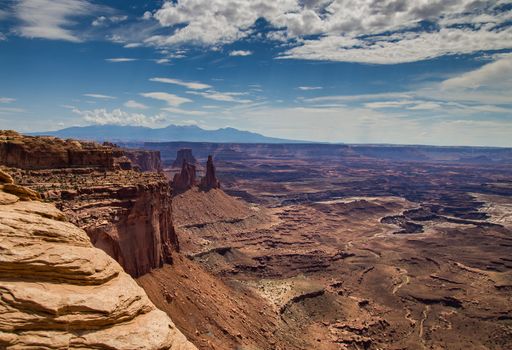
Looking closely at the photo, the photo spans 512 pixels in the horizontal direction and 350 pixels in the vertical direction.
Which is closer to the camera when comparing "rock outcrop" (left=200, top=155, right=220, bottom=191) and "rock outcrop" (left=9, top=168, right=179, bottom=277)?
"rock outcrop" (left=9, top=168, right=179, bottom=277)

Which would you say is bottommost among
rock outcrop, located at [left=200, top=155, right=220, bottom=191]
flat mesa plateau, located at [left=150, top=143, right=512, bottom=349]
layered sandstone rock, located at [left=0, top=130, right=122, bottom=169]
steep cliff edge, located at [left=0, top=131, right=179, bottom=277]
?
flat mesa plateau, located at [left=150, top=143, right=512, bottom=349]

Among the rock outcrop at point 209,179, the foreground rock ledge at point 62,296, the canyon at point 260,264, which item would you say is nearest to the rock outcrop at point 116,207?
the canyon at point 260,264

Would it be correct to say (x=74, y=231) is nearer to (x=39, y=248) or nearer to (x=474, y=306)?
(x=39, y=248)

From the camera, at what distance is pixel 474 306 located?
243 feet

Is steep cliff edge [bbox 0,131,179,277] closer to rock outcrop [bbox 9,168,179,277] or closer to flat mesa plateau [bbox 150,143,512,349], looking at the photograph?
rock outcrop [bbox 9,168,179,277]

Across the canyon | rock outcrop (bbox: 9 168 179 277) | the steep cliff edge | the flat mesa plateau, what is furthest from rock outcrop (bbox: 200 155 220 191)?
rock outcrop (bbox: 9 168 179 277)

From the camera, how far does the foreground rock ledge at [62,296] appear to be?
12914mm

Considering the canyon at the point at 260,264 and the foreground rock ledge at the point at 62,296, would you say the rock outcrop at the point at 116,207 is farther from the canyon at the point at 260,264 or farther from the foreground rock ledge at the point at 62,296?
the foreground rock ledge at the point at 62,296

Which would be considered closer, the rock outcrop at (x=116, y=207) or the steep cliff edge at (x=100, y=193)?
the rock outcrop at (x=116, y=207)

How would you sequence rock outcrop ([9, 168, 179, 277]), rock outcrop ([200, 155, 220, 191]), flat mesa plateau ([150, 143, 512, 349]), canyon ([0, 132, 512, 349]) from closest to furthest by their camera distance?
rock outcrop ([9, 168, 179, 277]) < canyon ([0, 132, 512, 349]) < flat mesa plateau ([150, 143, 512, 349]) < rock outcrop ([200, 155, 220, 191])

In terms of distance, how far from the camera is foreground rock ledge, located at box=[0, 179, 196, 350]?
1291 centimetres

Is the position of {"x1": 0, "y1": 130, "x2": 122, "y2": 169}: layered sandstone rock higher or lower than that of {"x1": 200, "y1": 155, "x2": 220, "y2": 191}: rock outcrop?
higher

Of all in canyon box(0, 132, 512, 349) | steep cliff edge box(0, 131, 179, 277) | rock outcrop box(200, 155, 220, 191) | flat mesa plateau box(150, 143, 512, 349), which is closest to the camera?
steep cliff edge box(0, 131, 179, 277)

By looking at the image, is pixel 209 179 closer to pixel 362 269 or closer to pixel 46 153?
pixel 362 269
